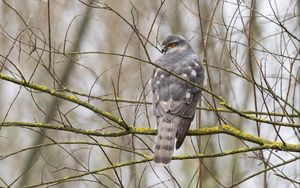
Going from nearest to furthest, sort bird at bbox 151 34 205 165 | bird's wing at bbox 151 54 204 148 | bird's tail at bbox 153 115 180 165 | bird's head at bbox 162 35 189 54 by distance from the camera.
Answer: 1. bird's tail at bbox 153 115 180 165
2. bird at bbox 151 34 205 165
3. bird's wing at bbox 151 54 204 148
4. bird's head at bbox 162 35 189 54

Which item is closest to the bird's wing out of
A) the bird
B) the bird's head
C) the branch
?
the bird

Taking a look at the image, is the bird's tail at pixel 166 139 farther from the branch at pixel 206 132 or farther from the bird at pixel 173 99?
the branch at pixel 206 132

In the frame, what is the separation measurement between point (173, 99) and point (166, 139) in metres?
0.63

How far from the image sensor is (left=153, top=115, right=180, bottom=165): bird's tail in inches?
232

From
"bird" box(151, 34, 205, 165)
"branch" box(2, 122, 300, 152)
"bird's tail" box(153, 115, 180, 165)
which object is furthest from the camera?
"bird" box(151, 34, 205, 165)

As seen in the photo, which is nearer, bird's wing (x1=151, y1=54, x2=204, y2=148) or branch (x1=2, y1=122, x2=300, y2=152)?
branch (x1=2, y1=122, x2=300, y2=152)

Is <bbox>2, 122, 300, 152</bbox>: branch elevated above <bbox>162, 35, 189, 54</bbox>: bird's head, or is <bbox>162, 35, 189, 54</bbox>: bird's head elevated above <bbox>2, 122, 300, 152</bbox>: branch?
<bbox>162, 35, 189, 54</bbox>: bird's head

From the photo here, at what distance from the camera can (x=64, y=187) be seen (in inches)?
556

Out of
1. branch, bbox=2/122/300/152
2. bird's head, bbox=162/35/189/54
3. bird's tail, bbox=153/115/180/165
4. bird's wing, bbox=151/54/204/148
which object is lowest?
branch, bbox=2/122/300/152

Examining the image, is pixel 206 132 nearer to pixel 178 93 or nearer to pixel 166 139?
pixel 166 139

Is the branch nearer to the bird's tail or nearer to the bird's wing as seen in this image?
the bird's tail

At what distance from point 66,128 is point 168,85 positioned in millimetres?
1786

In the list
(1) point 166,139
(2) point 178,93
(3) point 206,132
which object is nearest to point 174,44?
(2) point 178,93

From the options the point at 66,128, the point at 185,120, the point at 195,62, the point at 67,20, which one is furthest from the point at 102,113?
the point at 67,20
